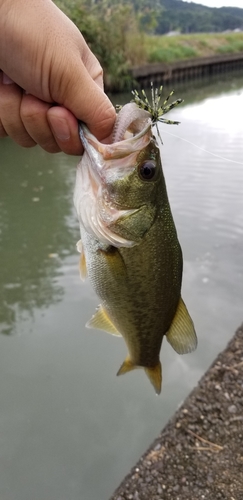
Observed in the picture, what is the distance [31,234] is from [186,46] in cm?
2759

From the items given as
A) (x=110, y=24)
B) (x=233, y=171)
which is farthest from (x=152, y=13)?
(x=233, y=171)

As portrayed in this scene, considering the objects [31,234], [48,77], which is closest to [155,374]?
[48,77]

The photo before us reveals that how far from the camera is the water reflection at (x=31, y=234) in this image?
5230 mm

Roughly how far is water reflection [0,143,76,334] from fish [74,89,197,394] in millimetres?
3130

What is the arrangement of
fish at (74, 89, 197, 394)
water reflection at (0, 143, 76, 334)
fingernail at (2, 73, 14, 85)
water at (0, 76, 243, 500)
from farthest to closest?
water reflection at (0, 143, 76, 334), water at (0, 76, 243, 500), fingernail at (2, 73, 14, 85), fish at (74, 89, 197, 394)

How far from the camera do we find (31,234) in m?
6.68

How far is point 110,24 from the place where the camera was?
17547mm

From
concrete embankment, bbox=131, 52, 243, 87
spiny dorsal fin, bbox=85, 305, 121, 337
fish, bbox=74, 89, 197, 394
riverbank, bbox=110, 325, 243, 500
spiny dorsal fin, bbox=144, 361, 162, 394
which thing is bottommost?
concrete embankment, bbox=131, 52, 243, 87

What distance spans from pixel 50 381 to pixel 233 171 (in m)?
6.27

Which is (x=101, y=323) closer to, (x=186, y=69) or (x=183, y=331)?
(x=183, y=331)

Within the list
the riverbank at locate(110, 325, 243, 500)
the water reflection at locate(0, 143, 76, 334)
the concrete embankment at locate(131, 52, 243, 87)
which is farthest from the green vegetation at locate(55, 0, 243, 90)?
the riverbank at locate(110, 325, 243, 500)

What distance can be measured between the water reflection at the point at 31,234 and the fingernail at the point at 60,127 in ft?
11.3

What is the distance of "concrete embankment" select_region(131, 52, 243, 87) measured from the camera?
68.8 feet

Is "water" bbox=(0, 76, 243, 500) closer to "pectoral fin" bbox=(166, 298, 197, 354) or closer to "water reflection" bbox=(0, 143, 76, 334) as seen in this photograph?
"water reflection" bbox=(0, 143, 76, 334)
